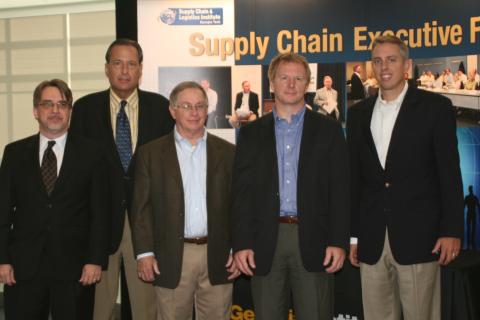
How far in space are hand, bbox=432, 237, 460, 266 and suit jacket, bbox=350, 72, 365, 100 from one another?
1.64 metres

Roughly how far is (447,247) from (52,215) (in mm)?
2055

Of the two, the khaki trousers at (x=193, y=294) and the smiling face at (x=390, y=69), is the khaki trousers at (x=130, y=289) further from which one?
the smiling face at (x=390, y=69)

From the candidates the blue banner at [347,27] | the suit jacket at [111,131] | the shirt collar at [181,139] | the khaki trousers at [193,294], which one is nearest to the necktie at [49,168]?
the suit jacket at [111,131]

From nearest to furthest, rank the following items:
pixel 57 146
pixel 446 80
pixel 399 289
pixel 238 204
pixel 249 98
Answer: pixel 238 204, pixel 399 289, pixel 57 146, pixel 446 80, pixel 249 98

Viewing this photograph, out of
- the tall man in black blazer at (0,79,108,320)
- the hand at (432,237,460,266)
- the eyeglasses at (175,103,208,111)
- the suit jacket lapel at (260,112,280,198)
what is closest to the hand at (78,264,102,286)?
the tall man in black blazer at (0,79,108,320)

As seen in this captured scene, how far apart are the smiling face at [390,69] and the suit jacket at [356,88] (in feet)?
3.88

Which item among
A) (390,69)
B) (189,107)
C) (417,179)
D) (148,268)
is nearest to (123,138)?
(189,107)

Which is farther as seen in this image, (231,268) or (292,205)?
(231,268)

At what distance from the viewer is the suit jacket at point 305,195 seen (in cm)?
270

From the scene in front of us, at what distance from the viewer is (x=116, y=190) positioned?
128 inches

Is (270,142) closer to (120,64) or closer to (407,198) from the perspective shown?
(407,198)

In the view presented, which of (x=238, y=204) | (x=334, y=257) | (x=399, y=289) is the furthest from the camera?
(x=399, y=289)

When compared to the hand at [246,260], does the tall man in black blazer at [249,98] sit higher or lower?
higher

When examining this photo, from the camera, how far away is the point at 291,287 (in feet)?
9.23
